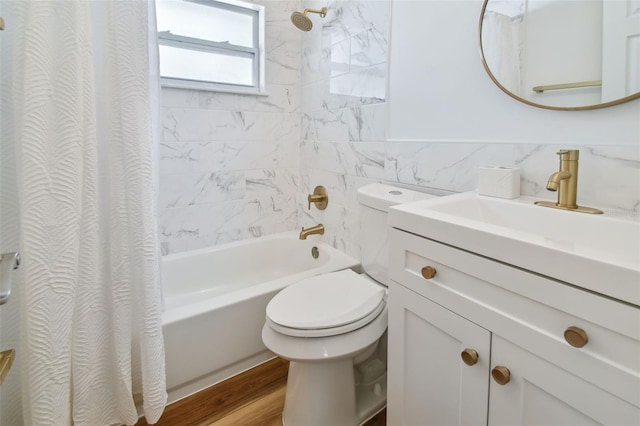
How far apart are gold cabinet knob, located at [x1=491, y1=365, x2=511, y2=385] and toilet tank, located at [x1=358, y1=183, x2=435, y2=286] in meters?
Answer: 0.66

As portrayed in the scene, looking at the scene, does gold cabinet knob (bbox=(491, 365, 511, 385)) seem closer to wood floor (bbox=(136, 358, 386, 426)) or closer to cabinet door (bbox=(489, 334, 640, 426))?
cabinet door (bbox=(489, 334, 640, 426))

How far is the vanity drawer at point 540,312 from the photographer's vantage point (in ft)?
1.58

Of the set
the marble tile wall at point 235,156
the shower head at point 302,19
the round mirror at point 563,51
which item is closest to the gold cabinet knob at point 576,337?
the round mirror at point 563,51

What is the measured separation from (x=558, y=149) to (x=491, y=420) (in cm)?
74

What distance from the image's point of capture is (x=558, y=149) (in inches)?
36.2

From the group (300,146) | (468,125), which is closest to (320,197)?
(300,146)

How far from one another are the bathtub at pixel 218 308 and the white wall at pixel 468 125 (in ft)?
2.49

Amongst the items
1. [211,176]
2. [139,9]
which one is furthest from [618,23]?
[211,176]

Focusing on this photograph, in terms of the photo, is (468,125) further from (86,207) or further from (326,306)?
(86,207)

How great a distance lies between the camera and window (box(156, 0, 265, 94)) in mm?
1861

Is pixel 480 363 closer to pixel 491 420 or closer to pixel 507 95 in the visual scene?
pixel 491 420

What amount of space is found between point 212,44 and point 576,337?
2.21 meters

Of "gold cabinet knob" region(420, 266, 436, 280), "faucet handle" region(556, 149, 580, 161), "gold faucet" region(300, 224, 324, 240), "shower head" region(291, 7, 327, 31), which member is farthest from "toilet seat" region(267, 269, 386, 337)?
"shower head" region(291, 7, 327, 31)

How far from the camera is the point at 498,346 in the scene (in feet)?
2.18
